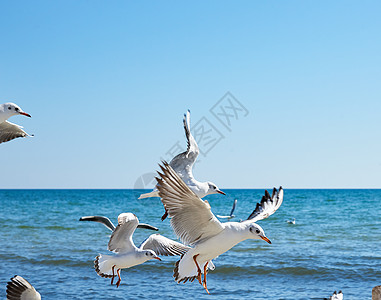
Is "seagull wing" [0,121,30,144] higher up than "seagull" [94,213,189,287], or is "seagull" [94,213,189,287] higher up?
"seagull wing" [0,121,30,144]

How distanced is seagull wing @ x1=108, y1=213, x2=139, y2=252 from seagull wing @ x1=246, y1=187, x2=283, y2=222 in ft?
4.18

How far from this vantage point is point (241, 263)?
12.3 meters

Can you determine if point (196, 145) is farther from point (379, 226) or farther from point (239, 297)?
point (379, 226)

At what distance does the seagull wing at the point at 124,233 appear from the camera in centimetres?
564

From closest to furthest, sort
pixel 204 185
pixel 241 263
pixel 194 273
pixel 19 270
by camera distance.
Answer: pixel 194 273, pixel 204 185, pixel 19 270, pixel 241 263

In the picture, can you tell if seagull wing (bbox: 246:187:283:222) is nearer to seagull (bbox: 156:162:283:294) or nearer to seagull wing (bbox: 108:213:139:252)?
seagull (bbox: 156:162:283:294)

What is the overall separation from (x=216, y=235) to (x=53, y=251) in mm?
11106

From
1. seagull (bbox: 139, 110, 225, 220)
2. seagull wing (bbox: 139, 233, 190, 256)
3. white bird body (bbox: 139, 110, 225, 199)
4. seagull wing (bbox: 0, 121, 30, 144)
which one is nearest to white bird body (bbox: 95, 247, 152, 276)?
seagull wing (bbox: 139, 233, 190, 256)

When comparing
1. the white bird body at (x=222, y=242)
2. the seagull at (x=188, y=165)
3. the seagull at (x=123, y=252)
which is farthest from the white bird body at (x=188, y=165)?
the white bird body at (x=222, y=242)

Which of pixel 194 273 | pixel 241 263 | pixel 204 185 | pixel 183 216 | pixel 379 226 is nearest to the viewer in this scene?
pixel 183 216

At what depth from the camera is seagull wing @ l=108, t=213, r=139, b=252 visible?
5.64 metres

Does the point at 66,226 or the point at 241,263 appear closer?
the point at 241,263

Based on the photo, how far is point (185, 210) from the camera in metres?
4.19

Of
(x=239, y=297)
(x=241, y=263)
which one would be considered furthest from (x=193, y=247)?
(x=241, y=263)
